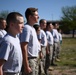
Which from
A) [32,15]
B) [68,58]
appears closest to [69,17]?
[68,58]

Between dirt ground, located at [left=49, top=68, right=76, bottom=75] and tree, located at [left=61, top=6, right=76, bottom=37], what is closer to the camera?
dirt ground, located at [left=49, top=68, right=76, bottom=75]

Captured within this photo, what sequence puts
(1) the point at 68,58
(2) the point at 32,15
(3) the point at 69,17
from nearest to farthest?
(2) the point at 32,15
(1) the point at 68,58
(3) the point at 69,17

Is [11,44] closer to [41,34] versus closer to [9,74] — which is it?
[9,74]

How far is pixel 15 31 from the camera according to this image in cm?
382

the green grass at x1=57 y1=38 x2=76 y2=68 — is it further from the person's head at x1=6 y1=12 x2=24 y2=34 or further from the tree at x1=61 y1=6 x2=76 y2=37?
the tree at x1=61 y1=6 x2=76 y2=37

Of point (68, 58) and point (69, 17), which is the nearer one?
point (68, 58)

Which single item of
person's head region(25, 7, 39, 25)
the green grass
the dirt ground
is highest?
person's head region(25, 7, 39, 25)

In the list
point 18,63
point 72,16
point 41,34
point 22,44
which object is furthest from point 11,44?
point 72,16

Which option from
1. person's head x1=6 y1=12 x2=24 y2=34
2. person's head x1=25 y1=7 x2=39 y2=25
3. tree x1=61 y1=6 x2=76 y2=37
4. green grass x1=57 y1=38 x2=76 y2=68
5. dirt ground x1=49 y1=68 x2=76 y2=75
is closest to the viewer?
person's head x1=6 y1=12 x2=24 y2=34

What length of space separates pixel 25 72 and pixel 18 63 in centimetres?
100

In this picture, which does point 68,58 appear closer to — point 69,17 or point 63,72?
point 63,72

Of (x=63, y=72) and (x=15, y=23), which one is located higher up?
(x=15, y=23)

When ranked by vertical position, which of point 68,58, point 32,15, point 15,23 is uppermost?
point 32,15

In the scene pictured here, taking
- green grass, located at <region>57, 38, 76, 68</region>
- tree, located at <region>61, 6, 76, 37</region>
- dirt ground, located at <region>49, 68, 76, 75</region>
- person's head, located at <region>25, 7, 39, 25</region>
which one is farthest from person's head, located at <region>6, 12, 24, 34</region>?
tree, located at <region>61, 6, 76, 37</region>
